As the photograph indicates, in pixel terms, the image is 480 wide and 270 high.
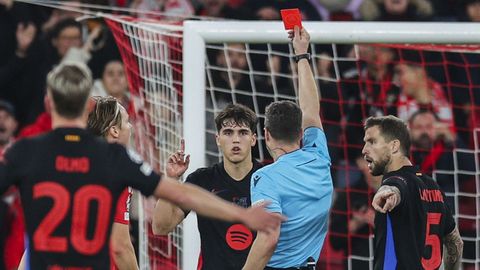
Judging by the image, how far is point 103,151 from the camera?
5328mm

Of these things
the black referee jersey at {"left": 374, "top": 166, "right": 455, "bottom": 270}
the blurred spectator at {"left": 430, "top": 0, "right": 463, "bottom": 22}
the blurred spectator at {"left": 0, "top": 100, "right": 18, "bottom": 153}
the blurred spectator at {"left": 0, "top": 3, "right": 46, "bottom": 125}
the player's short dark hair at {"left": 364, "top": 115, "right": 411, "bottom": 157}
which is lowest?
the black referee jersey at {"left": 374, "top": 166, "right": 455, "bottom": 270}

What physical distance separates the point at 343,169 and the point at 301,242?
3.87 metres

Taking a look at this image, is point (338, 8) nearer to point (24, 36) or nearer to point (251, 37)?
point (24, 36)

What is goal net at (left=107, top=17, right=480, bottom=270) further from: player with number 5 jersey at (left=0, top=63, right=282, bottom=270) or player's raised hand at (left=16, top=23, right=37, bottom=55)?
player with number 5 jersey at (left=0, top=63, right=282, bottom=270)

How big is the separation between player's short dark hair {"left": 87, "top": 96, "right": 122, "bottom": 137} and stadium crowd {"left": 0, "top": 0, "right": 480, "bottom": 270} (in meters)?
2.97

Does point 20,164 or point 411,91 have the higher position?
point 411,91

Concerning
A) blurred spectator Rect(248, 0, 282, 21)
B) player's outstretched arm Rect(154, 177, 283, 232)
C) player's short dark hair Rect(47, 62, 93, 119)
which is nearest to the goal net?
blurred spectator Rect(248, 0, 282, 21)

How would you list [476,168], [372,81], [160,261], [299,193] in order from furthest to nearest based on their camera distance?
[372,81] < [476,168] < [160,261] < [299,193]

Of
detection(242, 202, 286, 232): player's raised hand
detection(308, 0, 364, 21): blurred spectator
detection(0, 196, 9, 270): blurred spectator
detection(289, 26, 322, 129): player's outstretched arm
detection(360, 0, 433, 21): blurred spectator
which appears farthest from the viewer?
detection(308, 0, 364, 21): blurred spectator

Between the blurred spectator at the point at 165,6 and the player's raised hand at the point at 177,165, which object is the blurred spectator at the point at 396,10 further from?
the player's raised hand at the point at 177,165

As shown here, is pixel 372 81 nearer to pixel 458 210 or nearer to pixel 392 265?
pixel 458 210

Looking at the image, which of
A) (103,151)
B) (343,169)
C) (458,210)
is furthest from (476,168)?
(103,151)

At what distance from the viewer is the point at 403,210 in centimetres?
700

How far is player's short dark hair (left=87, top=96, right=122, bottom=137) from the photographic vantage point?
22.4 feet
